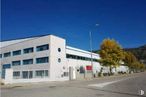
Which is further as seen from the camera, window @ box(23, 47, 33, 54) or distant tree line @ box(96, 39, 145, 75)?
distant tree line @ box(96, 39, 145, 75)

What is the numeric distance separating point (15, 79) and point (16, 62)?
1997 cm

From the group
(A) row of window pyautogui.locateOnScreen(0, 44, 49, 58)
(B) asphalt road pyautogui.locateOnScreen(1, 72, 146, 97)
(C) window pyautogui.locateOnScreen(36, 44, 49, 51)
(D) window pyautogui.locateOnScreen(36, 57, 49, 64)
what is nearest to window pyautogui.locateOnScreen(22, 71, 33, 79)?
(D) window pyautogui.locateOnScreen(36, 57, 49, 64)

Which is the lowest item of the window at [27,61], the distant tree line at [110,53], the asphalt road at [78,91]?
the asphalt road at [78,91]

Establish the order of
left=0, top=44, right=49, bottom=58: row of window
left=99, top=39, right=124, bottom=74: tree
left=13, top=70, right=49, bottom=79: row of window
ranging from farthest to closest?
left=99, top=39, right=124, bottom=74: tree, left=0, top=44, right=49, bottom=58: row of window, left=13, top=70, right=49, bottom=79: row of window

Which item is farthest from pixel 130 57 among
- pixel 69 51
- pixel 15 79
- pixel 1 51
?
pixel 15 79

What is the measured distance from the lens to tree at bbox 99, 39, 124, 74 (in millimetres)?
67550

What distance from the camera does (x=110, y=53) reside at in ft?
226

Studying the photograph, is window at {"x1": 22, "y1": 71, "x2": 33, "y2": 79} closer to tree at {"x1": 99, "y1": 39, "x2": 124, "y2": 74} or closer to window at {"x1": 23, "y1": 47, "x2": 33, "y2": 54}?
window at {"x1": 23, "y1": 47, "x2": 33, "y2": 54}

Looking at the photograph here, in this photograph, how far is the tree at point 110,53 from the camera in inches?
2659

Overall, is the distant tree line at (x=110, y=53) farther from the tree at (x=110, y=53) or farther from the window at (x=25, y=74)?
the window at (x=25, y=74)

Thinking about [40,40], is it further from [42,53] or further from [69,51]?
[69,51]

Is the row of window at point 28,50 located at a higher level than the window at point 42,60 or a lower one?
higher

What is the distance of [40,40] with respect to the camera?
53.7 metres

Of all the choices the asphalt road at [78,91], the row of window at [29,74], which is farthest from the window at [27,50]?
the asphalt road at [78,91]
